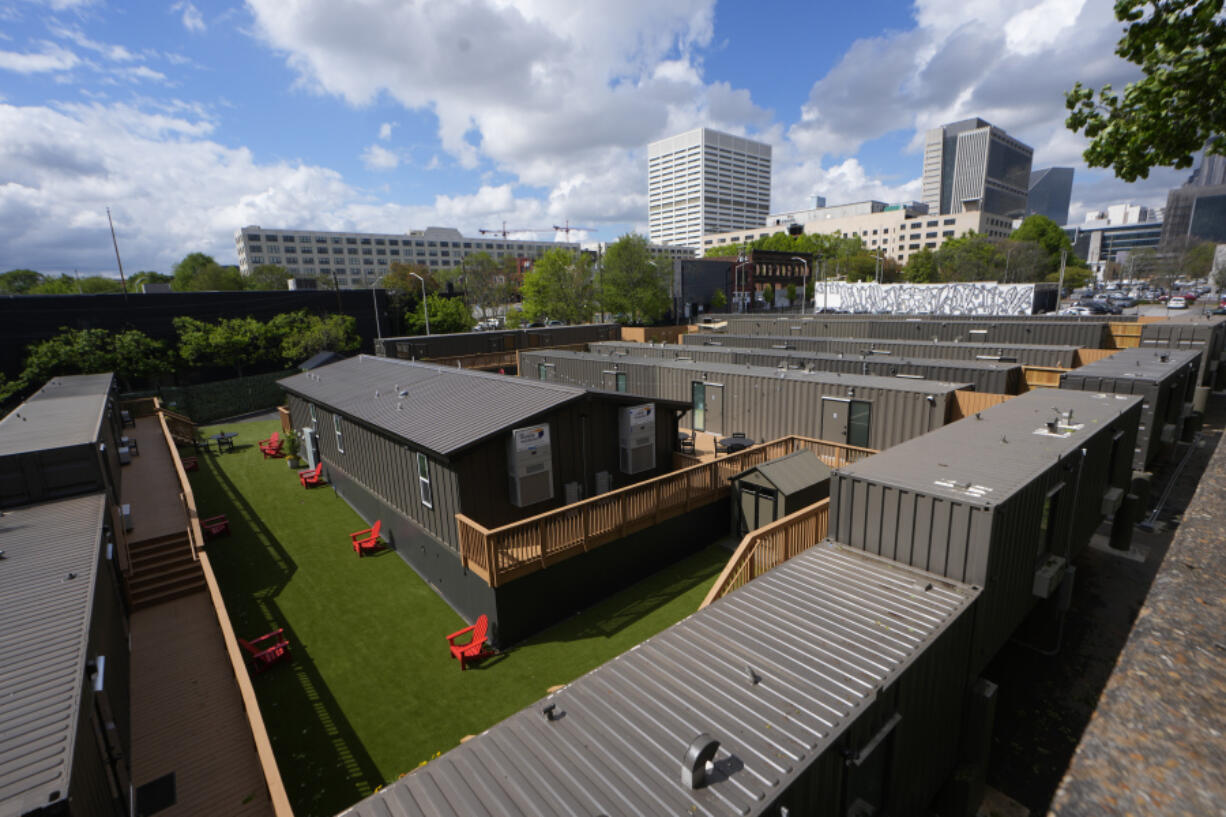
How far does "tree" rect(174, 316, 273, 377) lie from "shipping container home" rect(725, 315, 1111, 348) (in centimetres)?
3758

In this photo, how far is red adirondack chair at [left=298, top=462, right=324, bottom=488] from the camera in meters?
19.9

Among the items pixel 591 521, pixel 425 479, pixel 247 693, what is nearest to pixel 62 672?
pixel 247 693

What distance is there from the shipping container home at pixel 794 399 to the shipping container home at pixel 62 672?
1162cm

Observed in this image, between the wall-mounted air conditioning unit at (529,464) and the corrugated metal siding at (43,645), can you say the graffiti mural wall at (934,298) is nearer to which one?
the wall-mounted air conditioning unit at (529,464)

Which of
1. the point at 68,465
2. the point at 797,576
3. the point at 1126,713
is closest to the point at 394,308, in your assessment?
the point at 68,465

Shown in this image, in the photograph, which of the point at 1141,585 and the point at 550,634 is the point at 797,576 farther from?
the point at 1141,585

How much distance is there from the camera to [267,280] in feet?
320

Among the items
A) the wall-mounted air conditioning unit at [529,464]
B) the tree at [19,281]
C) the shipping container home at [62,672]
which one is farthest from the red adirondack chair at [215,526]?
the tree at [19,281]

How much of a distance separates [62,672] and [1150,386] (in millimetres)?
23161

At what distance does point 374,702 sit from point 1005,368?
22.2m

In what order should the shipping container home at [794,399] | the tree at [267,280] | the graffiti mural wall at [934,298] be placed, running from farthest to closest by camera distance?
the tree at [267,280] → the graffiti mural wall at [934,298] → the shipping container home at [794,399]

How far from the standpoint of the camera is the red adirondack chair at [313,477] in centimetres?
1986

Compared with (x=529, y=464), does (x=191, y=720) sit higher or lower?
lower

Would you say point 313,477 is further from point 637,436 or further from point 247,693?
point 247,693
